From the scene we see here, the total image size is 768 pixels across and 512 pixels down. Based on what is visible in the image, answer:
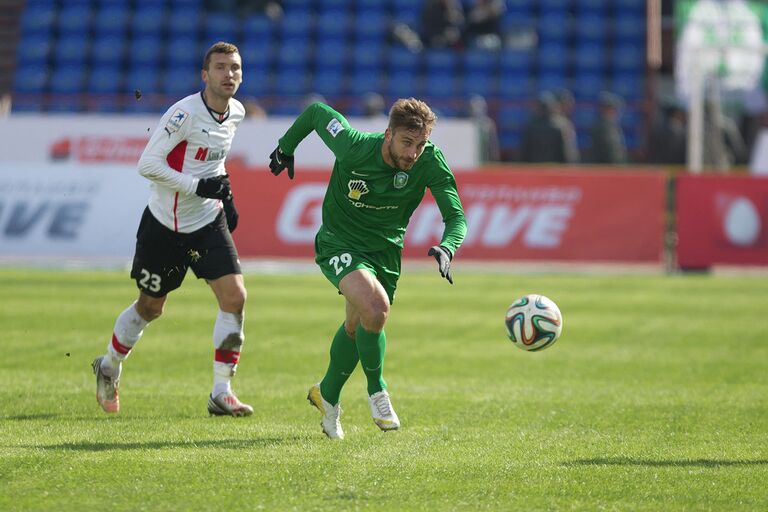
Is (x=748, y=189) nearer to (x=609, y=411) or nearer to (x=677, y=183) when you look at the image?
(x=677, y=183)

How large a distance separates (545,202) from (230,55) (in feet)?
42.0

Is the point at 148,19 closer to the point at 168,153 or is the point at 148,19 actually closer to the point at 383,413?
the point at 168,153

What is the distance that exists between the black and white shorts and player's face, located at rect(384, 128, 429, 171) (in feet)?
5.46

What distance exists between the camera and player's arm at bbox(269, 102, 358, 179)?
782cm

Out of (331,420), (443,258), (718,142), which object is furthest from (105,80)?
(443,258)

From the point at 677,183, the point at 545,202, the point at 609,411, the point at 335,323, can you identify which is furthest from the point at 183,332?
the point at 677,183

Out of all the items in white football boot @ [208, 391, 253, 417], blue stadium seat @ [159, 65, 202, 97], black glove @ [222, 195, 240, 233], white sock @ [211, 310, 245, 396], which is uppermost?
black glove @ [222, 195, 240, 233]

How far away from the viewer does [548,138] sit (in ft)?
78.5

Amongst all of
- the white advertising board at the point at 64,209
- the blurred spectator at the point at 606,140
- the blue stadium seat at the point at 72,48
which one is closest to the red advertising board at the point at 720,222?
the blurred spectator at the point at 606,140

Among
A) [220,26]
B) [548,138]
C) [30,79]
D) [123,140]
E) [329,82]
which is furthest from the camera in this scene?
[220,26]

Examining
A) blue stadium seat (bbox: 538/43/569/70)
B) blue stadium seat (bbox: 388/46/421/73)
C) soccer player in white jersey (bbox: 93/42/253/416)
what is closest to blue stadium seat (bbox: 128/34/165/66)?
blue stadium seat (bbox: 388/46/421/73)

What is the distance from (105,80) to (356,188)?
→ 77.5 feet

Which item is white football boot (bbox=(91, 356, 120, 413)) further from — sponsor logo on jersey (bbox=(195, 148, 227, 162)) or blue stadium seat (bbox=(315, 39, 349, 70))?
blue stadium seat (bbox=(315, 39, 349, 70))

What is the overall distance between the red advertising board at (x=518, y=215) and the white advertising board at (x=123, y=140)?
2.71 m
